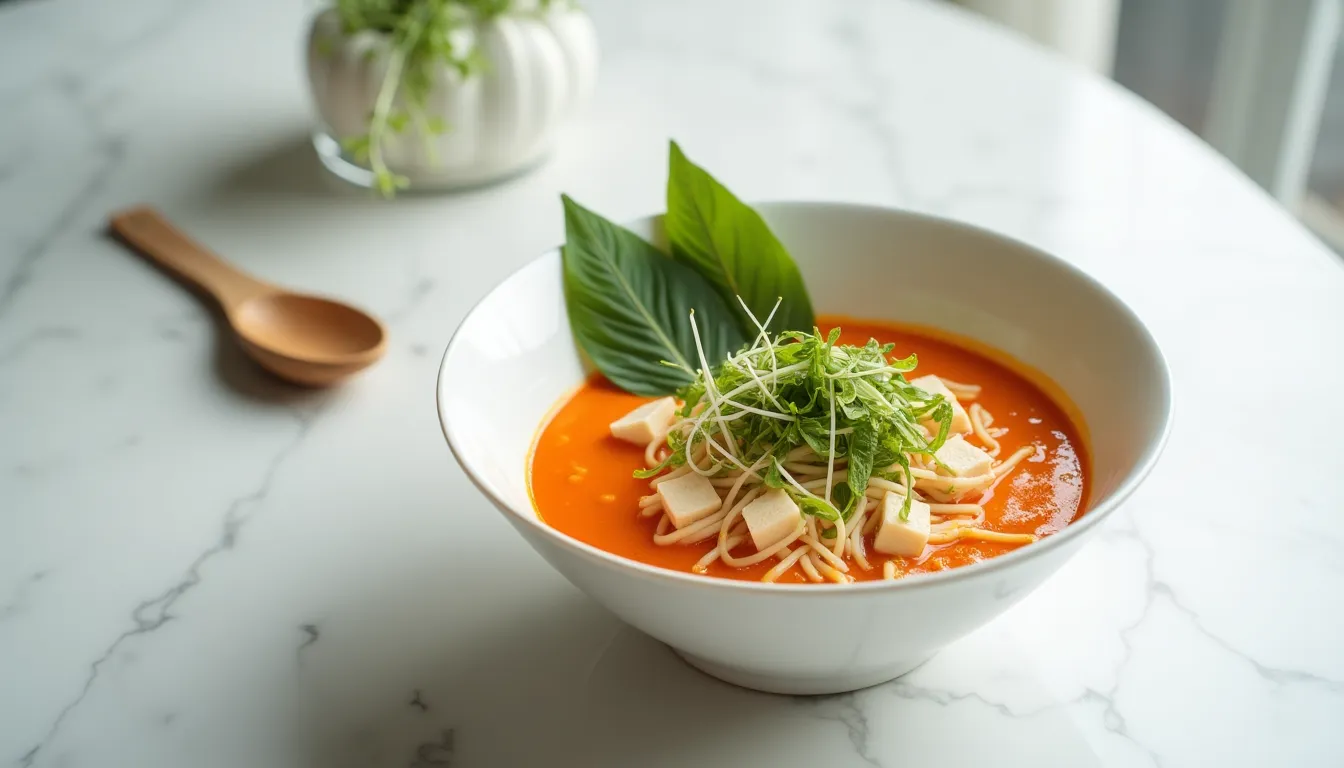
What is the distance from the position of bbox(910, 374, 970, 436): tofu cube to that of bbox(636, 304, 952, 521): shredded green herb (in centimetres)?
1

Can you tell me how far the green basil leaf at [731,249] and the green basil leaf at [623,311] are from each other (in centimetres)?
6

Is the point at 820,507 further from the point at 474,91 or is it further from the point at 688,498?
the point at 474,91

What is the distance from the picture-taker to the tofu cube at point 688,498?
120cm

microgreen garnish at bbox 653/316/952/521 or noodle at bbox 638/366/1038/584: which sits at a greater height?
microgreen garnish at bbox 653/316/952/521

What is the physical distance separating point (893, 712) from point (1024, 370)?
1.62 feet

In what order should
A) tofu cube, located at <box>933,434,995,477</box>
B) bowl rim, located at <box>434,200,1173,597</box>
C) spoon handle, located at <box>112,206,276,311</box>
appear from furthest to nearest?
spoon handle, located at <box>112,206,276,311</box>, tofu cube, located at <box>933,434,995,477</box>, bowl rim, located at <box>434,200,1173,597</box>

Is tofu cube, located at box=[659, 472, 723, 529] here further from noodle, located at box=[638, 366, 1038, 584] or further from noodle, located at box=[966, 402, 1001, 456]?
noodle, located at box=[966, 402, 1001, 456]

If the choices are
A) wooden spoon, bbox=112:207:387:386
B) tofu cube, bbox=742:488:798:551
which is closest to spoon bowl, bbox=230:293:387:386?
wooden spoon, bbox=112:207:387:386

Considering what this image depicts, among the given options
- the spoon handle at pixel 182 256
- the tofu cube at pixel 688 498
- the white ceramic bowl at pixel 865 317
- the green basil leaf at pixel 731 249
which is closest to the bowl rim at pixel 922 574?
the white ceramic bowl at pixel 865 317

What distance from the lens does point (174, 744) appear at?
1.17 meters

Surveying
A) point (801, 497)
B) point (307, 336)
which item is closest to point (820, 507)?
point (801, 497)

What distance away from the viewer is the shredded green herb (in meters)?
1.20

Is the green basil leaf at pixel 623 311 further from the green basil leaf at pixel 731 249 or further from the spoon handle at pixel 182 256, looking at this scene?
the spoon handle at pixel 182 256

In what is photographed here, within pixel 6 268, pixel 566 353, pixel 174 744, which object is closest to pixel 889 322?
pixel 566 353
